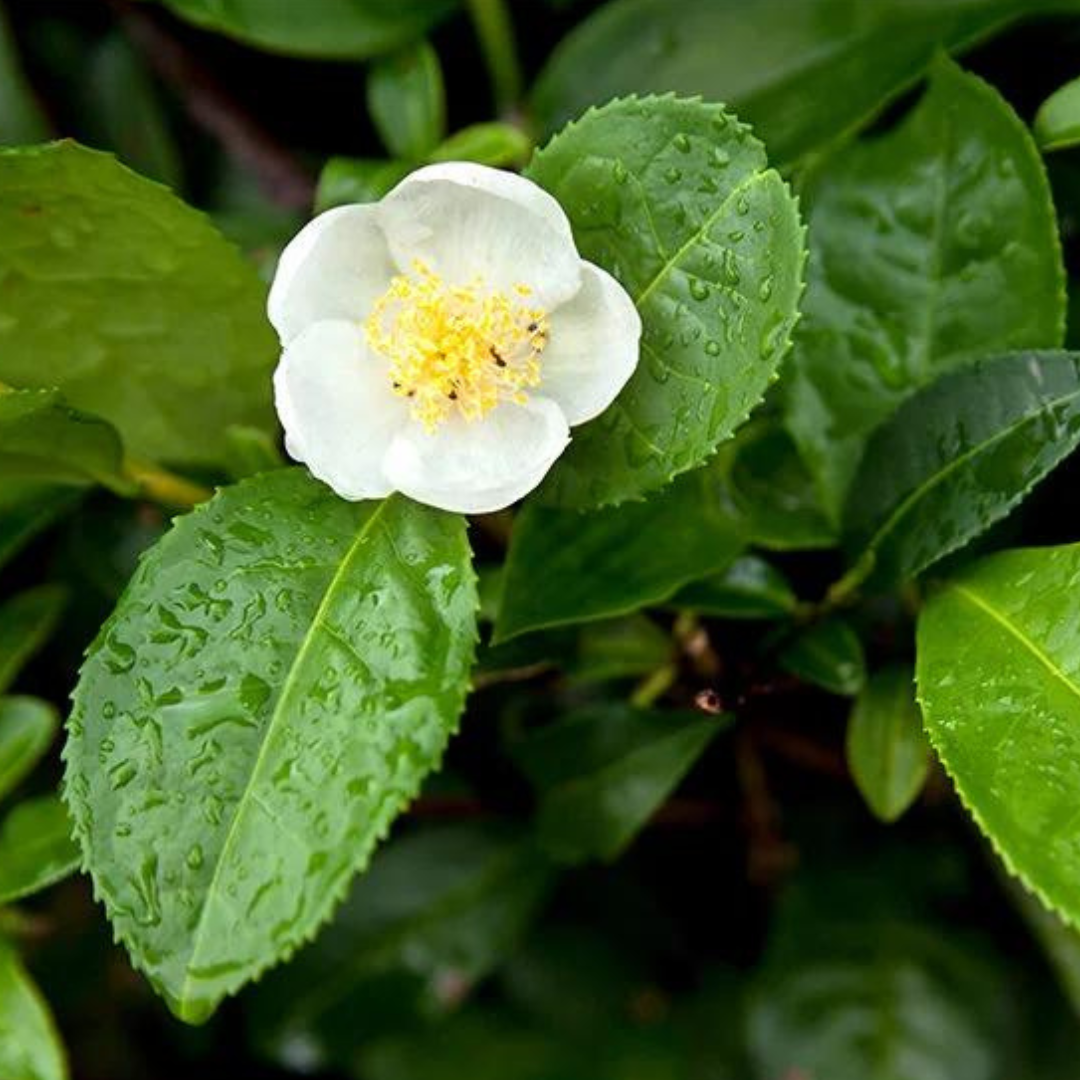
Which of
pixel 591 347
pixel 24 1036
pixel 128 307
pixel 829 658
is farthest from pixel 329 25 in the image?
pixel 24 1036

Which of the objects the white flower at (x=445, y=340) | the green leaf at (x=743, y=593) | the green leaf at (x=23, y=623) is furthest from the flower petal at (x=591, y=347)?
the green leaf at (x=23, y=623)

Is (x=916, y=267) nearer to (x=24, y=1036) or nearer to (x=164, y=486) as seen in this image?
(x=164, y=486)

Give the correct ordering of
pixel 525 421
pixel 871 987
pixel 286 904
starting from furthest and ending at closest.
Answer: pixel 871 987 → pixel 525 421 → pixel 286 904

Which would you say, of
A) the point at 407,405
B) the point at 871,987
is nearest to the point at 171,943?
the point at 407,405

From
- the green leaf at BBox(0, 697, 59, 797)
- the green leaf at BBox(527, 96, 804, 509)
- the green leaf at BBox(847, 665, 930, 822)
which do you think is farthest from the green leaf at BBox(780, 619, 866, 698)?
the green leaf at BBox(0, 697, 59, 797)

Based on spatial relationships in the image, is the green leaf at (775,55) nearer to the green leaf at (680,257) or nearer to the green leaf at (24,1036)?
the green leaf at (680,257)

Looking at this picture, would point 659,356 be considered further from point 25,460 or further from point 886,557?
point 25,460

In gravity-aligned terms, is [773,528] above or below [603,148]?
below
